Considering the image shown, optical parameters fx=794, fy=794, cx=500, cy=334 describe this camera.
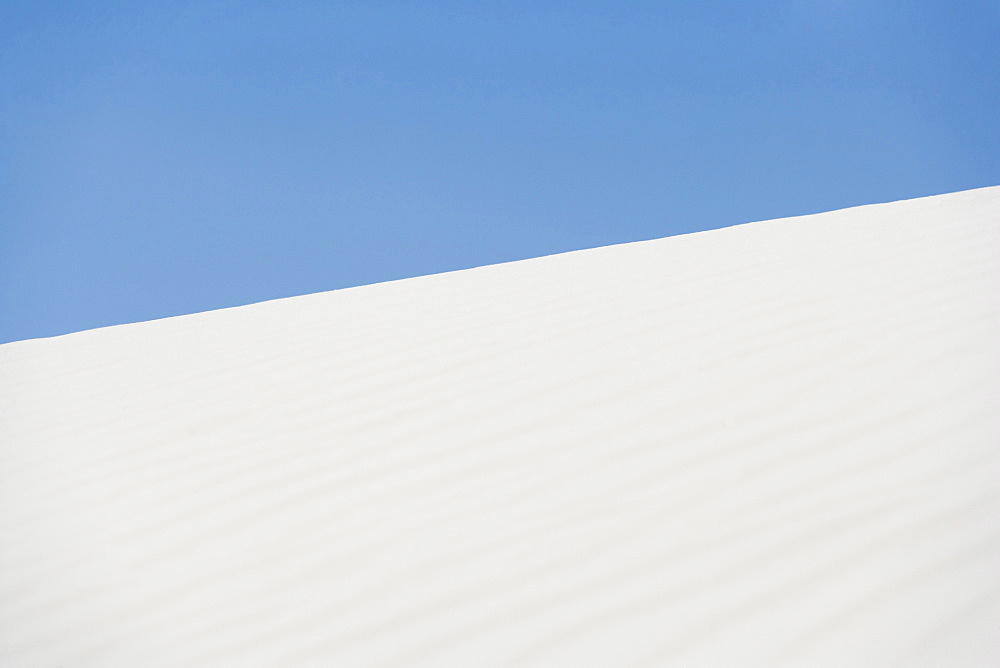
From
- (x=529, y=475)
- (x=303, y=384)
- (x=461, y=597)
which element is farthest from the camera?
(x=303, y=384)

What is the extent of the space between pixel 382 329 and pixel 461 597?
108 inches

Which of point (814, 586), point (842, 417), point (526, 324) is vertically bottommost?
point (814, 586)

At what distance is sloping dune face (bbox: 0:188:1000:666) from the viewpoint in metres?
2.31

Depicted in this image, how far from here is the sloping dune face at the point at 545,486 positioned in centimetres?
231

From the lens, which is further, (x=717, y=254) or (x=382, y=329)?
(x=717, y=254)

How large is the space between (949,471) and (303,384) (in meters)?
3.02

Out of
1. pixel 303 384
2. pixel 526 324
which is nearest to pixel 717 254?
pixel 526 324

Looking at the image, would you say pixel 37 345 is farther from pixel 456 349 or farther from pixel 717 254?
pixel 717 254

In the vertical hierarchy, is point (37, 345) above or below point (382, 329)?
above

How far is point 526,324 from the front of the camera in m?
4.80

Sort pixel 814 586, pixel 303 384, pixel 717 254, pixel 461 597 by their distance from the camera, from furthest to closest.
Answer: pixel 717 254 → pixel 303 384 → pixel 461 597 → pixel 814 586

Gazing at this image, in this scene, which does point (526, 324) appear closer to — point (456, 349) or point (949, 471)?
point (456, 349)

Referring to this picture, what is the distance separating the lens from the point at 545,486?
3016mm

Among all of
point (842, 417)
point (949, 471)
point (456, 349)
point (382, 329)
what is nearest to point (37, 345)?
point (382, 329)
